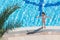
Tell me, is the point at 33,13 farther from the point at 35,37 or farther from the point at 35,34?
the point at 35,37

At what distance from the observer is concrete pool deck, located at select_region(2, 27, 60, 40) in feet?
25.0

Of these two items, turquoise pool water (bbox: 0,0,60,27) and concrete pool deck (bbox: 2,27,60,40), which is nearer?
concrete pool deck (bbox: 2,27,60,40)

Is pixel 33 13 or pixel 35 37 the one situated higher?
pixel 33 13

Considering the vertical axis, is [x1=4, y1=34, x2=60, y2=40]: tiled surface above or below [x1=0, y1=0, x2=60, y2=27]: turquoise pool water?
below

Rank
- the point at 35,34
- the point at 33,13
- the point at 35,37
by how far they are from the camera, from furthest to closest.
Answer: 1. the point at 33,13
2. the point at 35,34
3. the point at 35,37


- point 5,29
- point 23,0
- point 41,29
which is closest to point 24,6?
point 23,0

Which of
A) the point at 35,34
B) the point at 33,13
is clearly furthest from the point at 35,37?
the point at 33,13

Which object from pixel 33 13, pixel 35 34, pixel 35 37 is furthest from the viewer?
pixel 33 13

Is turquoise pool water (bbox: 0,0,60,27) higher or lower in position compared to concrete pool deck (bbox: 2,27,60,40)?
higher

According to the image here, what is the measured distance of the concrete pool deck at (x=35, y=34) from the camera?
7633mm

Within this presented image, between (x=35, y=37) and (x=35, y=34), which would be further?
(x=35, y=34)

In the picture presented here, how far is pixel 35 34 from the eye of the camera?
798 cm

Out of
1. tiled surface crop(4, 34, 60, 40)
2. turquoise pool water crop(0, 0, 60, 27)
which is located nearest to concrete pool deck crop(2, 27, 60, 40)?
tiled surface crop(4, 34, 60, 40)

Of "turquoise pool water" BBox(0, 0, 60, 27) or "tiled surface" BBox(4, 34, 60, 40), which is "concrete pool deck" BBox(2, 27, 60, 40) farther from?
"turquoise pool water" BBox(0, 0, 60, 27)
